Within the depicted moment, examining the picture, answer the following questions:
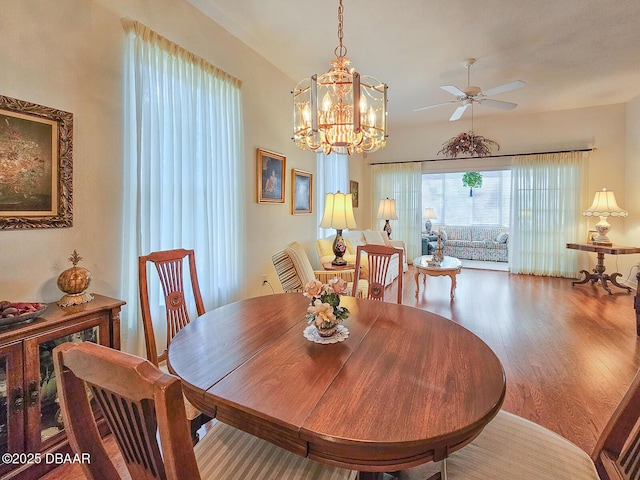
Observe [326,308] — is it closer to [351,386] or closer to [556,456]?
[351,386]

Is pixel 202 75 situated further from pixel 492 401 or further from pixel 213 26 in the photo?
pixel 492 401

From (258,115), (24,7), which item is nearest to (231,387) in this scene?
(24,7)

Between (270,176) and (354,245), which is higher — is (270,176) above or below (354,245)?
above

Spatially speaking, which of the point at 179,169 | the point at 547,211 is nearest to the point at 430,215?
the point at 547,211

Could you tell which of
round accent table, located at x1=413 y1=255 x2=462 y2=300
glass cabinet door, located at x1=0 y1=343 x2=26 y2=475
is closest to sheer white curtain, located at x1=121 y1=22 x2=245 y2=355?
glass cabinet door, located at x1=0 y1=343 x2=26 y2=475

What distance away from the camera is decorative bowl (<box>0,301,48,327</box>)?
133cm

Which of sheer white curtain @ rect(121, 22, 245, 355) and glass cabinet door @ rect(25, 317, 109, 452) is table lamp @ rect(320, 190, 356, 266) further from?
glass cabinet door @ rect(25, 317, 109, 452)

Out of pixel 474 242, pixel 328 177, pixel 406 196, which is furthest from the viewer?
pixel 474 242

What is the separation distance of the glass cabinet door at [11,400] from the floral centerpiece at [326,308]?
130cm

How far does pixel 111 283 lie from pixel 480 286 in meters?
5.17

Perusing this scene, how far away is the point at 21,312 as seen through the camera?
55.6 inches

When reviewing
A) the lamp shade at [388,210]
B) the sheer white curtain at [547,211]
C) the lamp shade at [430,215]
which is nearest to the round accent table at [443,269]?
the lamp shade at [388,210]

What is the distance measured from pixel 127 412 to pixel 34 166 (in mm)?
1684

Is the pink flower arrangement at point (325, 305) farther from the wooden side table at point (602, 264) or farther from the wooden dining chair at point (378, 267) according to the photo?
the wooden side table at point (602, 264)
